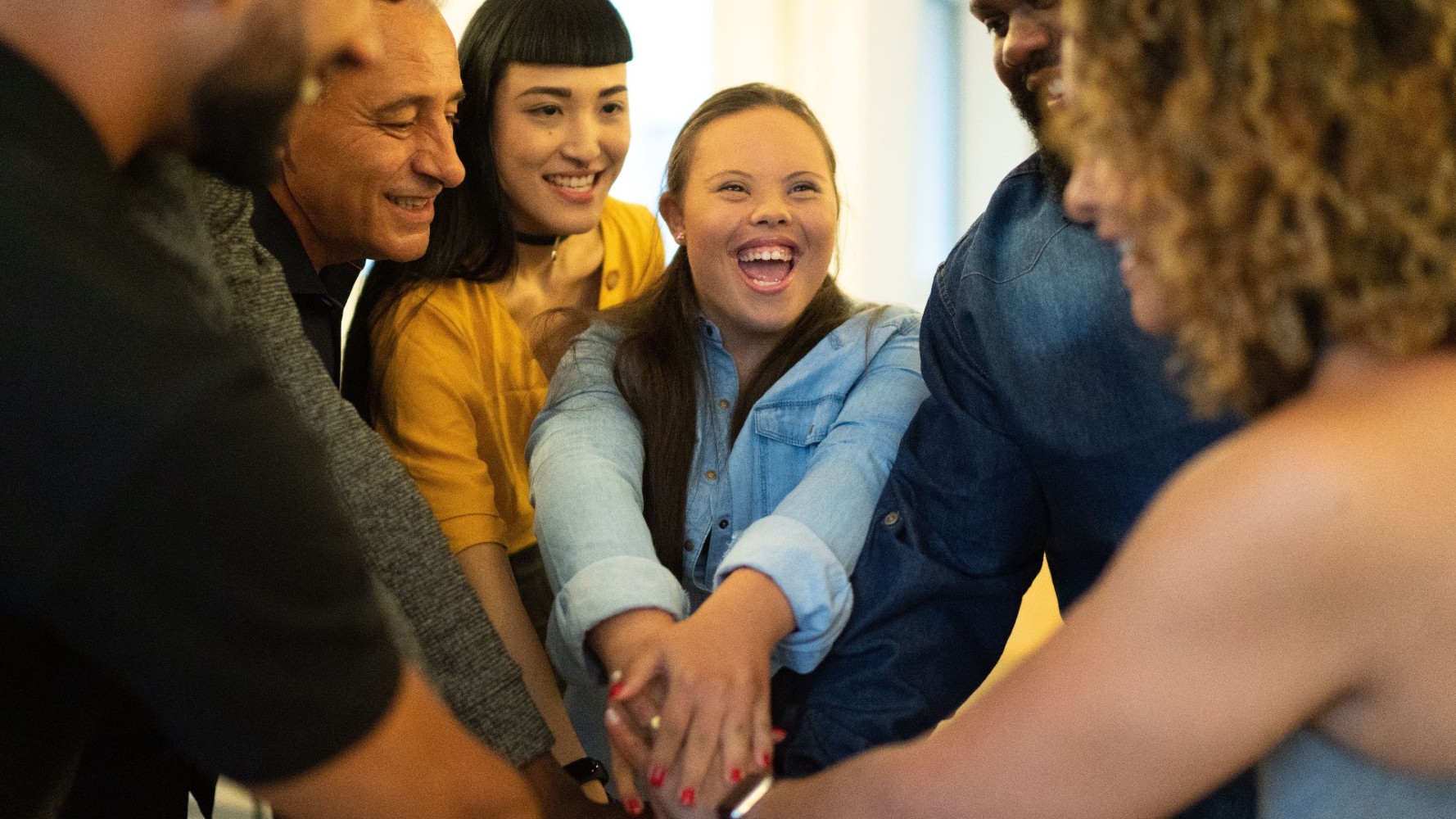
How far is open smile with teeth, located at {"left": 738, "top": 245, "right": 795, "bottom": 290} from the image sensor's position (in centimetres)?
160

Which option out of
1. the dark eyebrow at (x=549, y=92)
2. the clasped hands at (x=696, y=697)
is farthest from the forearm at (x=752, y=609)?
the dark eyebrow at (x=549, y=92)

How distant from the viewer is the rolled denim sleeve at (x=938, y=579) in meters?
1.25

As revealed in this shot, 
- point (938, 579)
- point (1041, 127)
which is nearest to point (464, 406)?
point (938, 579)

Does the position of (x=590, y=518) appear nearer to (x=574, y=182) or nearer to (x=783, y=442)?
(x=783, y=442)

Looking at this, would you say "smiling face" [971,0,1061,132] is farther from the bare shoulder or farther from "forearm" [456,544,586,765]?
"forearm" [456,544,586,765]

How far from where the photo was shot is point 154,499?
2.03 feet

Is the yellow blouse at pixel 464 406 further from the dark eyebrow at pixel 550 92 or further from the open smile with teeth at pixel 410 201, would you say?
the dark eyebrow at pixel 550 92

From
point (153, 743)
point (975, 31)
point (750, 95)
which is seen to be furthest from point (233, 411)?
point (975, 31)

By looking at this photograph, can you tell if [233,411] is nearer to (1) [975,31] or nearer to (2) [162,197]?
(2) [162,197]

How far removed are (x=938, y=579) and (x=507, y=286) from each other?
2.73 ft

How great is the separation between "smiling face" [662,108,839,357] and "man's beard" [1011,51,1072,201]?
378 millimetres

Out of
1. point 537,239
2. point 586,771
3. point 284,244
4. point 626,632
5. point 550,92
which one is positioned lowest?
point 586,771

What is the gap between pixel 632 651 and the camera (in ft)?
4.00

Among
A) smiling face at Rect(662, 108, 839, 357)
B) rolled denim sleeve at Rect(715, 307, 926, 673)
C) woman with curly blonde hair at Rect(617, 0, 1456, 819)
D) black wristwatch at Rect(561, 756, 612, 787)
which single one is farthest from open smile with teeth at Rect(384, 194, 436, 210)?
woman with curly blonde hair at Rect(617, 0, 1456, 819)
